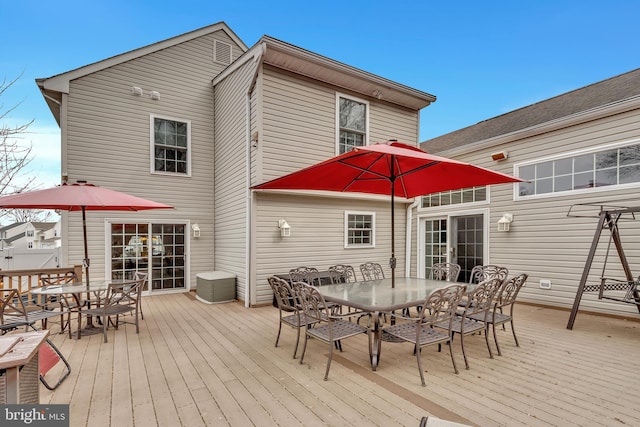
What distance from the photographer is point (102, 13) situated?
32.2 ft

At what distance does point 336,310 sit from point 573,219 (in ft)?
16.2

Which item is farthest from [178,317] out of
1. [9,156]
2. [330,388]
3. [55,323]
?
[9,156]

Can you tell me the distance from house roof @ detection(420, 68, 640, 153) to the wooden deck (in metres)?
4.22

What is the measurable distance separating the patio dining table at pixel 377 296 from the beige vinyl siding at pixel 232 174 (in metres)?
3.03

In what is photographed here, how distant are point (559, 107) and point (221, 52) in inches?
346

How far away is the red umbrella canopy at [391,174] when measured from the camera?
3.55 m

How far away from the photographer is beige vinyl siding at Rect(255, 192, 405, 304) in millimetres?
6340

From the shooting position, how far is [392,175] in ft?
12.8

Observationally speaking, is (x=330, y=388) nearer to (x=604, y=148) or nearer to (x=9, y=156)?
(x=604, y=148)

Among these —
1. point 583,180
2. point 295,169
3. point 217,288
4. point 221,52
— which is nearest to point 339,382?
point 217,288

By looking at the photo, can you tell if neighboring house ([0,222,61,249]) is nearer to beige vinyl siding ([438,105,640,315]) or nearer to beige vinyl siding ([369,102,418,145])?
beige vinyl siding ([369,102,418,145])

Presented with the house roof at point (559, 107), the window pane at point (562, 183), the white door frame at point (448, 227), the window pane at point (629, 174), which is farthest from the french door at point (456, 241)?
the window pane at point (629, 174)

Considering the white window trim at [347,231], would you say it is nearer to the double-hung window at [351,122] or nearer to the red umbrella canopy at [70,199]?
the double-hung window at [351,122]

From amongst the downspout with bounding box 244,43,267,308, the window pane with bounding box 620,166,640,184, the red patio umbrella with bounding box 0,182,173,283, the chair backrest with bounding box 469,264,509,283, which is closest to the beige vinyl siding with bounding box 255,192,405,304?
the downspout with bounding box 244,43,267,308
